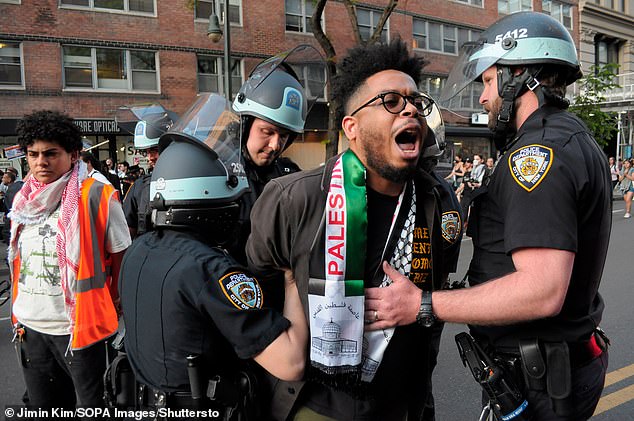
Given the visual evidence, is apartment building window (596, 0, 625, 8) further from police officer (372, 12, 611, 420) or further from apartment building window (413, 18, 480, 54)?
police officer (372, 12, 611, 420)

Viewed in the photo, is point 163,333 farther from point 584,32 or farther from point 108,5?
point 584,32

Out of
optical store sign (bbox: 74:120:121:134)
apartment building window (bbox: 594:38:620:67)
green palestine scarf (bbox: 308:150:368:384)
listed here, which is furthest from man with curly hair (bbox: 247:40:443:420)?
apartment building window (bbox: 594:38:620:67)

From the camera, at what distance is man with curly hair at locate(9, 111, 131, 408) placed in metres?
2.70

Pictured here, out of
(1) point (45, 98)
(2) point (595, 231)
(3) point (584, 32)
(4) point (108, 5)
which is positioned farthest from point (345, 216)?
(3) point (584, 32)

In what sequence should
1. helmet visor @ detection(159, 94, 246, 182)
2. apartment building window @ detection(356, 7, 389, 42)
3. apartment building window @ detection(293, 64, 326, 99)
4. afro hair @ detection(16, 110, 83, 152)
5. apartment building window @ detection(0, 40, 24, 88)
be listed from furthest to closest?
apartment building window @ detection(356, 7, 389, 42) → apartment building window @ detection(0, 40, 24, 88) → apartment building window @ detection(293, 64, 326, 99) → afro hair @ detection(16, 110, 83, 152) → helmet visor @ detection(159, 94, 246, 182)

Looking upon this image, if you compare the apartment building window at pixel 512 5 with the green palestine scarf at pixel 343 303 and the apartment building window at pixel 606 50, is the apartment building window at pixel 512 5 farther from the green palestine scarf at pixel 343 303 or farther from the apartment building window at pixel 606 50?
the green palestine scarf at pixel 343 303

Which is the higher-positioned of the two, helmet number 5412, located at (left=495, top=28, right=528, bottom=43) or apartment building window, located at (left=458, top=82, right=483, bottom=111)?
helmet number 5412, located at (left=495, top=28, right=528, bottom=43)

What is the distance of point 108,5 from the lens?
1596 cm

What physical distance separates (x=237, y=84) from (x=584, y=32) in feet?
68.1

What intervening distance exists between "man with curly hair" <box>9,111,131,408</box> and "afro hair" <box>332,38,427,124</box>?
1.71 m

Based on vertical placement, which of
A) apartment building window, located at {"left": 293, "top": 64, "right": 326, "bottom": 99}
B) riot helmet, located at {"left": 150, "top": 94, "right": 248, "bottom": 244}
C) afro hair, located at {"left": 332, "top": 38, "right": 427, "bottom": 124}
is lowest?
riot helmet, located at {"left": 150, "top": 94, "right": 248, "bottom": 244}

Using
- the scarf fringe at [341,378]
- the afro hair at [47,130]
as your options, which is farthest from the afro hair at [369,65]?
the afro hair at [47,130]

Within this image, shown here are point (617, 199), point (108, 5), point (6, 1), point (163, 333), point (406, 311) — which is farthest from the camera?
point (617, 199)

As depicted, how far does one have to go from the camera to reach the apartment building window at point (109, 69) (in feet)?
51.2
